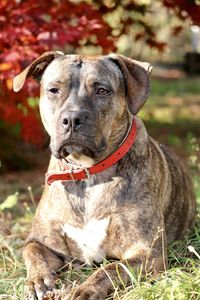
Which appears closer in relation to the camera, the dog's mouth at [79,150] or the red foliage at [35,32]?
the dog's mouth at [79,150]

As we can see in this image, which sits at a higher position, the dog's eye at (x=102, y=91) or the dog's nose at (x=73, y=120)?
the dog's eye at (x=102, y=91)

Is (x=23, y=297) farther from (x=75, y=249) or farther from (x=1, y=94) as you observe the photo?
(x=1, y=94)

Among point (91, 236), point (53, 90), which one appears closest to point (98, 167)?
point (91, 236)

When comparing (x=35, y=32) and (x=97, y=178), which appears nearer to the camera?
(x=97, y=178)

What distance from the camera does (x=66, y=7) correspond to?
20.5ft

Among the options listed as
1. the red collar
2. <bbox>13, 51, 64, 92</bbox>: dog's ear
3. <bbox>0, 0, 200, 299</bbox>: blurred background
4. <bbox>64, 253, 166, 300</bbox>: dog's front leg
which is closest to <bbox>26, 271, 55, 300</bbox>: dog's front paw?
<bbox>0, 0, 200, 299</bbox>: blurred background

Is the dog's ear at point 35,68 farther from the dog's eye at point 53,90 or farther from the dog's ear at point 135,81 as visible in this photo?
the dog's ear at point 135,81

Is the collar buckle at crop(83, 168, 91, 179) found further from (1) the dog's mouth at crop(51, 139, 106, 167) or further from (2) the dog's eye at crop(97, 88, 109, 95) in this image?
(2) the dog's eye at crop(97, 88, 109, 95)

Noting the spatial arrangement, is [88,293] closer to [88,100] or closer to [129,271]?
Answer: [129,271]

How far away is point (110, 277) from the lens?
387cm

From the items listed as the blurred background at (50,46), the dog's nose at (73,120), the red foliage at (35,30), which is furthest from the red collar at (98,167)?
the red foliage at (35,30)

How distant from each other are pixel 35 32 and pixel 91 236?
222 cm

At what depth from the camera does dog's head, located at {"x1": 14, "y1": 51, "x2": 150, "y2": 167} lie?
3910 mm

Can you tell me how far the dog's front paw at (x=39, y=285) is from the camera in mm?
3857
